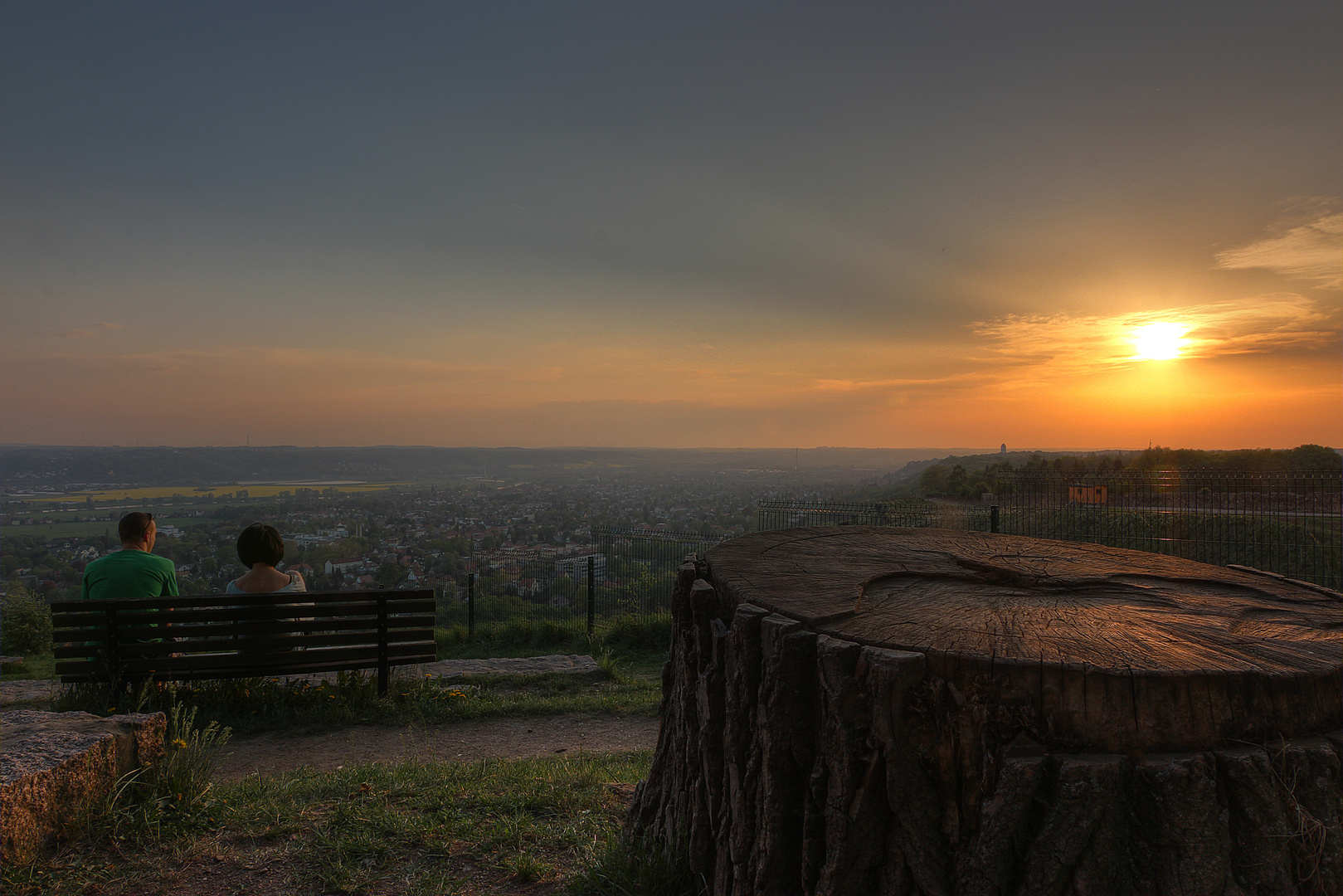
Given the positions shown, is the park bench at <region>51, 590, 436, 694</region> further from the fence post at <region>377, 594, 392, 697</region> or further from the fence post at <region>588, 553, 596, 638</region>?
the fence post at <region>588, 553, 596, 638</region>

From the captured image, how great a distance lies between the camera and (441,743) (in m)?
6.05

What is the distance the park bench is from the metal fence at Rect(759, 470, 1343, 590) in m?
8.27

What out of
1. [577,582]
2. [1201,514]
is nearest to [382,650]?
[577,582]

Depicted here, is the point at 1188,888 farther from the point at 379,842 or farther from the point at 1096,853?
the point at 379,842

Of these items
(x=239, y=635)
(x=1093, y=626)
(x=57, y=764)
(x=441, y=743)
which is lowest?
(x=441, y=743)

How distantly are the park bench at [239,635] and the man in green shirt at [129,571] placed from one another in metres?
0.26

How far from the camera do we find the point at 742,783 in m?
2.20

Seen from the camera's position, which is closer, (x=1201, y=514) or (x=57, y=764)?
(x=57, y=764)

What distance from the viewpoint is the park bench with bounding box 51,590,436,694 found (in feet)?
19.0

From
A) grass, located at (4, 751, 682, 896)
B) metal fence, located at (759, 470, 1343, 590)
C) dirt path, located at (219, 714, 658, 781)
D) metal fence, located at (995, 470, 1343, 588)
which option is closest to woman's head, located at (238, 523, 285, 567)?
dirt path, located at (219, 714, 658, 781)

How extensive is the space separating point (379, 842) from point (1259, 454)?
2645 centimetres

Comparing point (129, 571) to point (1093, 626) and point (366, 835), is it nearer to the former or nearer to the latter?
point (366, 835)

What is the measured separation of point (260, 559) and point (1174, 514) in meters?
16.6

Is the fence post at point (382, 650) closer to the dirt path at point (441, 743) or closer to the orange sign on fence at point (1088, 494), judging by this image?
the dirt path at point (441, 743)
